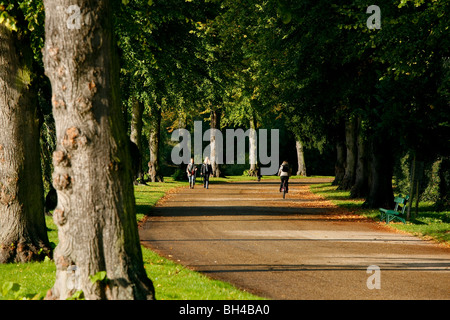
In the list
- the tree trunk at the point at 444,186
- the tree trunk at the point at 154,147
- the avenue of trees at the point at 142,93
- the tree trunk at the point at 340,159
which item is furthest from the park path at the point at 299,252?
the tree trunk at the point at 154,147

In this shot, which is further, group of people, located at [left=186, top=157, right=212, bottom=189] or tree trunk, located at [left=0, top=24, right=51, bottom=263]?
group of people, located at [left=186, top=157, right=212, bottom=189]

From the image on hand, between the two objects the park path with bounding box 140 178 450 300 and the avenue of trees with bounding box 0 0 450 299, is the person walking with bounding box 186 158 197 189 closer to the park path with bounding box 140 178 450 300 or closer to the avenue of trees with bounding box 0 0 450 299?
the avenue of trees with bounding box 0 0 450 299

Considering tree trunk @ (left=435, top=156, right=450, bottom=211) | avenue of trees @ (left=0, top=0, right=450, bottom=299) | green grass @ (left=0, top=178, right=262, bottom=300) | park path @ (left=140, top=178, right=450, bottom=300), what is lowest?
park path @ (left=140, top=178, right=450, bottom=300)

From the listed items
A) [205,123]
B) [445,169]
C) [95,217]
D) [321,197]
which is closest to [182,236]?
[95,217]

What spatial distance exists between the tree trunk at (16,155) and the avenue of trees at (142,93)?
0.07 ft

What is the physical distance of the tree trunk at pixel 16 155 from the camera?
34.8ft

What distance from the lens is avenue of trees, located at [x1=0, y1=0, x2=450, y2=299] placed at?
6.16m

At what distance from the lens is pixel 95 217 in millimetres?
6145

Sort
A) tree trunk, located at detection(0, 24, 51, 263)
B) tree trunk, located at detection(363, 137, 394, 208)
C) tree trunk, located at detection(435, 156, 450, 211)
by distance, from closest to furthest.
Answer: tree trunk, located at detection(0, 24, 51, 263) < tree trunk, located at detection(363, 137, 394, 208) < tree trunk, located at detection(435, 156, 450, 211)

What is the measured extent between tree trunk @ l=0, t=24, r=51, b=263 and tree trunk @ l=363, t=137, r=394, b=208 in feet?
49.9

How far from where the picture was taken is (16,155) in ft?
35.1

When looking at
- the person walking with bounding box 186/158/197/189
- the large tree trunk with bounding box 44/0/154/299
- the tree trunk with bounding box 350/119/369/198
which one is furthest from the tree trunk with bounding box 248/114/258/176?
the large tree trunk with bounding box 44/0/154/299
